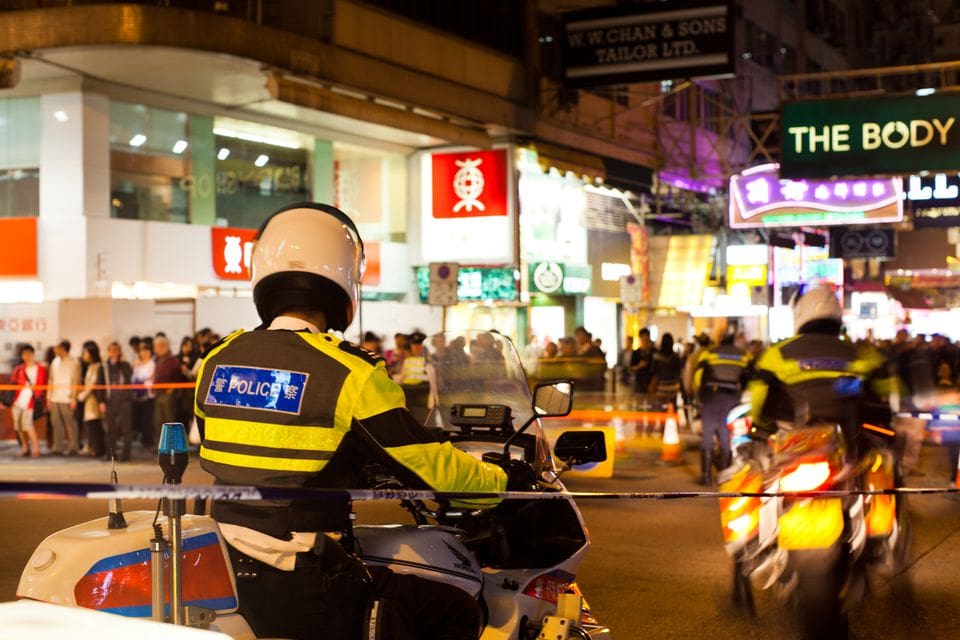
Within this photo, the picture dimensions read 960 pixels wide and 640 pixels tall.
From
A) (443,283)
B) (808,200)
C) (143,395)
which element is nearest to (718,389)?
(443,283)

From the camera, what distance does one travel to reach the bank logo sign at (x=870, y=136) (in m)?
15.9

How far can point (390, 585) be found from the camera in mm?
3248

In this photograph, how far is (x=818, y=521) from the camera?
544cm

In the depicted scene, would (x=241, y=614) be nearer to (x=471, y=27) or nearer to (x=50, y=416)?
(x=50, y=416)

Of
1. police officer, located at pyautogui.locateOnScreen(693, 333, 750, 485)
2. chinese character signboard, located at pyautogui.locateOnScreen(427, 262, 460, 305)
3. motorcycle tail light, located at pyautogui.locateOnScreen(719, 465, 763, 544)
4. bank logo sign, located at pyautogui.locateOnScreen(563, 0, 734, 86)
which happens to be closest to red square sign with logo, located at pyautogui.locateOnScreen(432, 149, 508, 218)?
bank logo sign, located at pyautogui.locateOnScreen(563, 0, 734, 86)

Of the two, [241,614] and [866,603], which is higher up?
[241,614]

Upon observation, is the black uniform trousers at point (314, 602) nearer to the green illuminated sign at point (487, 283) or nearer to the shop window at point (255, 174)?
the shop window at point (255, 174)

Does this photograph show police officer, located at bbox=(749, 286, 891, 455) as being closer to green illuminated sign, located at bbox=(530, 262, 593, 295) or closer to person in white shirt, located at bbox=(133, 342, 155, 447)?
person in white shirt, located at bbox=(133, 342, 155, 447)

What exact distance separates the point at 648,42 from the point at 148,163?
340 inches

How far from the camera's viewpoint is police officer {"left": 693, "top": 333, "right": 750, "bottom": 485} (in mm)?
12523

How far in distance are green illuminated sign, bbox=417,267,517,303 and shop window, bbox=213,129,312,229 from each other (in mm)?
3717

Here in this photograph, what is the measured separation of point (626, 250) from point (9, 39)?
752 inches

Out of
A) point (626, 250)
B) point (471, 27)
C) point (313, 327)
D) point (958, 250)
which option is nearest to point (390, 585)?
point (313, 327)

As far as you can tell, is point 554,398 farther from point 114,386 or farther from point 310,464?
point 114,386
